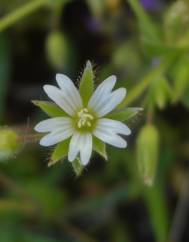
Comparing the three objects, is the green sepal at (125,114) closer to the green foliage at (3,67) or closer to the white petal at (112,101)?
the white petal at (112,101)

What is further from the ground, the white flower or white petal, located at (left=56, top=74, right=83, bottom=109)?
white petal, located at (left=56, top=74, right=83, bottom=109)

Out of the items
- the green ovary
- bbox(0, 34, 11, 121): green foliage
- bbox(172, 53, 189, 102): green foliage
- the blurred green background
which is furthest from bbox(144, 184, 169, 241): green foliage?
the green ovary

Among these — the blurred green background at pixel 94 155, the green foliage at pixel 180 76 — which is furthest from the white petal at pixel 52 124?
the blurred green background at pixel 94 155

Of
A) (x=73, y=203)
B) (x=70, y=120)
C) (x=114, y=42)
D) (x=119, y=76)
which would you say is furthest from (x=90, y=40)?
(x=70, y=120)

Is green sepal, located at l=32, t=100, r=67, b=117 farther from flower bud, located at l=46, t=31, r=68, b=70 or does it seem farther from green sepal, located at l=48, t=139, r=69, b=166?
flower bud, located at l=46, t=31, r=68, b=70

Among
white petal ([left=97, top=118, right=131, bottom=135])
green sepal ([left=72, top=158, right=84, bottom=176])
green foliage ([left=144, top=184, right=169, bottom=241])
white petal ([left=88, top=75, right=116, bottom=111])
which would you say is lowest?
green foliage ([left=144, top=184, right=169, bottom=241])

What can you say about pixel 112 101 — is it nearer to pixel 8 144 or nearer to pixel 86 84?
pixel 86 84

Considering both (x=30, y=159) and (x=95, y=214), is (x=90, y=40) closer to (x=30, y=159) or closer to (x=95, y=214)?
(x=30, y=159)
